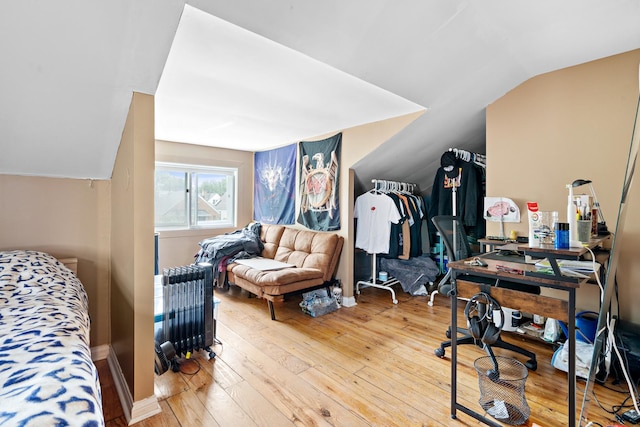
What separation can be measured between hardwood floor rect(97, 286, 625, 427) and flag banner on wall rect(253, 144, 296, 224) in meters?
1.85

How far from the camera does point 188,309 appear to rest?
2287 millimetres

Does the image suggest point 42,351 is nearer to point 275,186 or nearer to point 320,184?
point 320,184

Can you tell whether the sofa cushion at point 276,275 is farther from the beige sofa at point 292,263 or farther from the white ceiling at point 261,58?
the white ceiling at point 261,58

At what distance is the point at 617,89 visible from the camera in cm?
239

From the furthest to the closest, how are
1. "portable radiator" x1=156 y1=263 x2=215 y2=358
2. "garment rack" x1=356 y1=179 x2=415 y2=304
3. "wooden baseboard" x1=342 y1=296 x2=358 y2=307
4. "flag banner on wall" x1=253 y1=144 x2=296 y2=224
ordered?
"flag banner on wall" x1=253 y1=144 x2=296 y2=224 → "garment rack" x1=356 y1=179 x2=415 y2=304 → "wooden baseboard" x1=342 y1=296 x2=358 y2=307 → "portable radiator" x1=156 y1=263 x2=215 y2=358

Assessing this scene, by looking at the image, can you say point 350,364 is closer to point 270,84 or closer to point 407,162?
point 270,84

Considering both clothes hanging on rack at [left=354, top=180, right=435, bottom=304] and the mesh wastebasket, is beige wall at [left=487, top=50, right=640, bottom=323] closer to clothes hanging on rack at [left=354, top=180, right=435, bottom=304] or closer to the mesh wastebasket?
clothes hanging on rack at [left=354, top=180, right=435, bottom=304]

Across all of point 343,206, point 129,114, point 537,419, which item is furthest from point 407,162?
point 129,114

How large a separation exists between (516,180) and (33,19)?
11.6 feet

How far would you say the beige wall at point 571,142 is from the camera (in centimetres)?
236

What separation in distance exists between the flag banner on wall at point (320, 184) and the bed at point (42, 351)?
8.41ft

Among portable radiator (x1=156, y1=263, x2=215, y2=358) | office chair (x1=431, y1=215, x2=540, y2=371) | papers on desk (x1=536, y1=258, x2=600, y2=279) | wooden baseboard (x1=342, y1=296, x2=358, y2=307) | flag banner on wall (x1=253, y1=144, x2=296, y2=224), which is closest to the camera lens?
papers on desk (x1=536, y1=258, x2=600, y2=279)

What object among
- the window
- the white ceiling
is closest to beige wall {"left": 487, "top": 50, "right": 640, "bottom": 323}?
the white ceiling

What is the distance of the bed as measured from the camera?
0.79m
